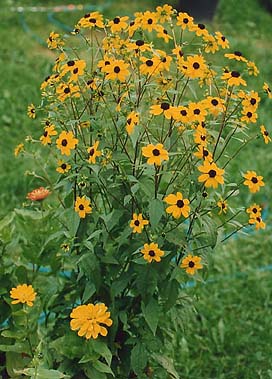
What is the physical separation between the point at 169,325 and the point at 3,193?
1526mm

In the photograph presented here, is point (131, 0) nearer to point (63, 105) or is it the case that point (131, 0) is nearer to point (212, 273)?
point (212, 273)

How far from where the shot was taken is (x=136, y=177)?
2.11 meters

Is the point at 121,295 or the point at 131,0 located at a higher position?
the point at 121,295

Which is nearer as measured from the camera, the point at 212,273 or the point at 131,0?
the point at 212,273

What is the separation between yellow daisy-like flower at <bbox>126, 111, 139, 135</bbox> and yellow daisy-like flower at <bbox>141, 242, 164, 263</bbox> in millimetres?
320

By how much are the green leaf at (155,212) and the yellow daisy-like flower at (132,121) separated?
22cm

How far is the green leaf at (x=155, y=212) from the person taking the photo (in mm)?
2008

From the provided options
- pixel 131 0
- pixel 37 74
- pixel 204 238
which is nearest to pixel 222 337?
pixel 204 238

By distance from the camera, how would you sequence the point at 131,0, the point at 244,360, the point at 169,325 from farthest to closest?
the point at 131,0 → the point at 244,360 → the point at 169,325

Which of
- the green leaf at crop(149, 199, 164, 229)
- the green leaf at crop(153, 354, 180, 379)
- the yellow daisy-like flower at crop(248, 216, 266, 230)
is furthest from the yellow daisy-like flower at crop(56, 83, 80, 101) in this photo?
the green leaf at crop(153, 354, 180, 379)

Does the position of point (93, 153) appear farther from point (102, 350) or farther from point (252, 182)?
point (102, 350)

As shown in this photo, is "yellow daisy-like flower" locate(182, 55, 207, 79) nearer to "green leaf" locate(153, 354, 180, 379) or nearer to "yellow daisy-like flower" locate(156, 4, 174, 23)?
"yellow daisy-like flower" locate(156, 4, 174, 23)

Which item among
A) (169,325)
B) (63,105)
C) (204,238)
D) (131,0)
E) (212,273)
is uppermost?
(63,105)

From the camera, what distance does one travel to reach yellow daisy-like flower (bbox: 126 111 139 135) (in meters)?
1.94
